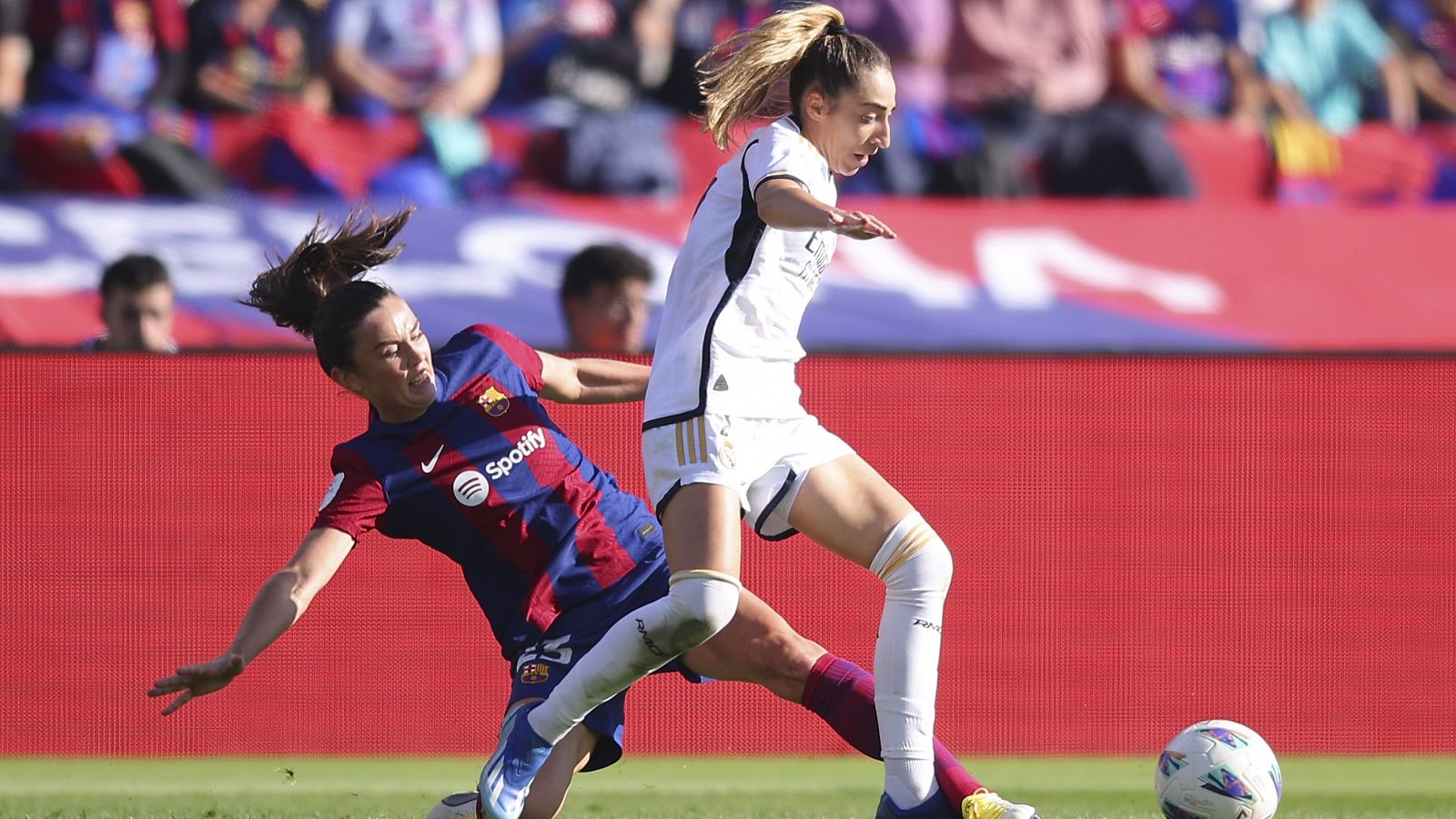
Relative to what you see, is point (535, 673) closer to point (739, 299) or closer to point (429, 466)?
point (429, 466)

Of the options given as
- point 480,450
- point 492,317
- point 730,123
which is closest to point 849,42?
point 730,123

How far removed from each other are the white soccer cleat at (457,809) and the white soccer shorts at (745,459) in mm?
918

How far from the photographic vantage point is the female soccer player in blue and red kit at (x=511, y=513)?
4.48m

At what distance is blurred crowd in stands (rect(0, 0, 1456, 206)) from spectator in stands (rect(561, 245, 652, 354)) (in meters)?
2.22

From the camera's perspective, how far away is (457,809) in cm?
464

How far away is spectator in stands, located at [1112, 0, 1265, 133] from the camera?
1096 centimetres

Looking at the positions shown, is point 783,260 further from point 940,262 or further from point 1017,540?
point 940,262

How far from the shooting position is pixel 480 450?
460 centimetres

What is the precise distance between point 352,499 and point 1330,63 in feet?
27.5

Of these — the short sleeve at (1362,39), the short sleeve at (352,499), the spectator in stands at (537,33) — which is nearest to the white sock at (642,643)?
the short sleeve at (352,499)

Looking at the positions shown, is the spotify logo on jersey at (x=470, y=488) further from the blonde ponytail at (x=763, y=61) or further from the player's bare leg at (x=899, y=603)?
the blonde ponytail at (x=763, y=61)

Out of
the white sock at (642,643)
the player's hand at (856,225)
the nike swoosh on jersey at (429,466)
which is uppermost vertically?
the player's hand at (856,225)

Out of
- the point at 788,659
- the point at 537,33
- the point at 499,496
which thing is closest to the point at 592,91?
the point at 537,33

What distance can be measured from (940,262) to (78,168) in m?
4.20
